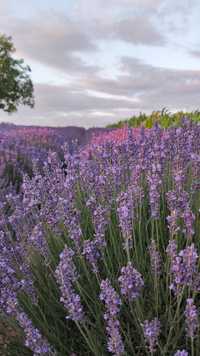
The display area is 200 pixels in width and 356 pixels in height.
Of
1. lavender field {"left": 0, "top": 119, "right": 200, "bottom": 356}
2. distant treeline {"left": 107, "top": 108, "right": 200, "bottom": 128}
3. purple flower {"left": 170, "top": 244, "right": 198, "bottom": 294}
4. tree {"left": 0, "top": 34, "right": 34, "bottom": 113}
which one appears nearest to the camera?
purple flower {"left": 170, "top": 244, "right": 198, "bottom": 294}

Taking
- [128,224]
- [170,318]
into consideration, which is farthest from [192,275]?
[170,318]

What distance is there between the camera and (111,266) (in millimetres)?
2715

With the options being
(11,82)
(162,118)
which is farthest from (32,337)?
(11,82)

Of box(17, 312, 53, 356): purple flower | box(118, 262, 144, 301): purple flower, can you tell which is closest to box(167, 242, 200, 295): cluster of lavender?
box(118, 262, 144, 301): purple flower

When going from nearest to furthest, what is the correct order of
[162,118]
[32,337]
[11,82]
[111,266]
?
1. [32,337]
2. [111,266]
3. [162,118]
4. [11,82]

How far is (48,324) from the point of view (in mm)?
2721

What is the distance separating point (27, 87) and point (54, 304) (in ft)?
83.1

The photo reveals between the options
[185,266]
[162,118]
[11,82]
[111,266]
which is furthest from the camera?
[11,82]

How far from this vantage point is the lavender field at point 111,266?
1.96 m

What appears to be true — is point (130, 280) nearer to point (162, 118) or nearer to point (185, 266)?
point (185, 266)

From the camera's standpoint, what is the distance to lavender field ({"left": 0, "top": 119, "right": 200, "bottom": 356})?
6.44 feet

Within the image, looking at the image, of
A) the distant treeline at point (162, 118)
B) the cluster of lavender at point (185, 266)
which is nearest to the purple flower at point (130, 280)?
the cluster of lavender at point (185, 266)

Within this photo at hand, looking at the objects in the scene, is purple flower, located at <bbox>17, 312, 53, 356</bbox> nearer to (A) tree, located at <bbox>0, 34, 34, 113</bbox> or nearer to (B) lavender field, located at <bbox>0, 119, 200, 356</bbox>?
(B) lavender field, located at <bbox>0, 119, 200, 356</bbox>

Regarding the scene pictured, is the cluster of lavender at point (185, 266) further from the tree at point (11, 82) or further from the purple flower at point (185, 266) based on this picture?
the tree at point (11, 82)
